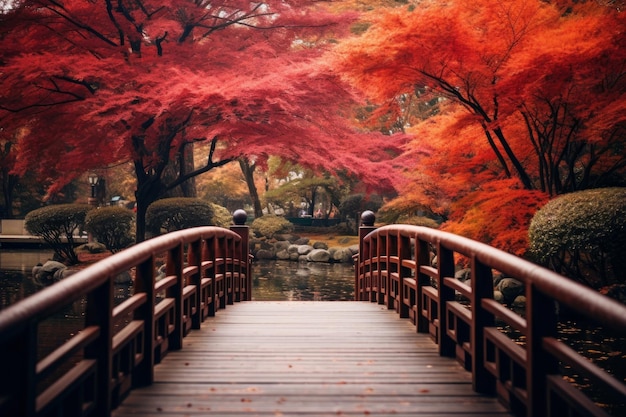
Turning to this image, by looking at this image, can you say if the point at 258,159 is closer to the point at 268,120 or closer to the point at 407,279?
the point at 268,120

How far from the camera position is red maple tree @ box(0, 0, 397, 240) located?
12.2m

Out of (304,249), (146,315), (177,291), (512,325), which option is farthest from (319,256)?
(512,325)

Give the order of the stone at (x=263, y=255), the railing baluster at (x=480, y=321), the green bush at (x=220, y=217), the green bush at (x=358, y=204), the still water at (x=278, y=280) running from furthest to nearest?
the green bush at (x=358, y=204)
the stone at (x=263, y=255)
the green bush at (x=220, y=217)
the still water at (x=278, y=280)
the railing baluster at (x=480, y=321)

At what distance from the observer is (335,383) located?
11.4 feet

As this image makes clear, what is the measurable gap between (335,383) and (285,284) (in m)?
12.1

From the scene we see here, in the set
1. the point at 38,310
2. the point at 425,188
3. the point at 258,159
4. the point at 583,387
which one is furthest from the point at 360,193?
the point at 38,310

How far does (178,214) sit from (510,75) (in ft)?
34.8

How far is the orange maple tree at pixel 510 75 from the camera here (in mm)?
8914

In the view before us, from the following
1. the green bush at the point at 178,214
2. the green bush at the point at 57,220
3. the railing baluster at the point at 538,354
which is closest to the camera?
the railing baluster at the point at 538,354

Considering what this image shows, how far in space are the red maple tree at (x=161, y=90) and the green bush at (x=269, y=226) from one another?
9.29 m

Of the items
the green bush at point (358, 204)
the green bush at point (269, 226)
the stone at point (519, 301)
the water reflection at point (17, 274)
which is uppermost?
the green bush at point (358, 204)

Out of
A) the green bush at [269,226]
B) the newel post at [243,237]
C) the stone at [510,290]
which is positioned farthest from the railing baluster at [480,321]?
the green bush at [269,226]

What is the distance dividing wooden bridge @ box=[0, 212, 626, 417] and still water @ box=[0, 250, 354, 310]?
7541mm

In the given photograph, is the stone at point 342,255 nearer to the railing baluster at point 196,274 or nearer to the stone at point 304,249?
the stone at point 304,249
